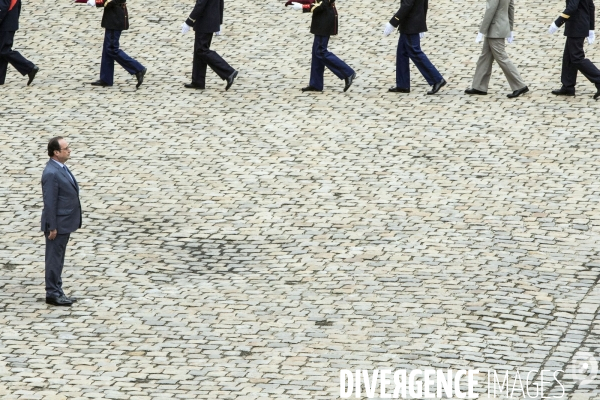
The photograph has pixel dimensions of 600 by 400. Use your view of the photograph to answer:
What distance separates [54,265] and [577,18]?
845 cm

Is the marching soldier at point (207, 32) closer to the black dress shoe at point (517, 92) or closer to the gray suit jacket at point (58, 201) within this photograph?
the black dress shoe at point (517, 92)

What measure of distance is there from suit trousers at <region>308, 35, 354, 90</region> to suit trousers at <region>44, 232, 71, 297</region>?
6.69 m

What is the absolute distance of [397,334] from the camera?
31.6ft

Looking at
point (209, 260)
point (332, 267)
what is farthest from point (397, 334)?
point (209, 260)

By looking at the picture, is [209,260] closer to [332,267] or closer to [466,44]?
[332,267]

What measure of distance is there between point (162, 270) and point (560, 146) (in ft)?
17.9

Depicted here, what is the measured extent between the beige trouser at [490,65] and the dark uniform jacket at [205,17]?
364 centimetres

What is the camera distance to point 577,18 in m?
15.7

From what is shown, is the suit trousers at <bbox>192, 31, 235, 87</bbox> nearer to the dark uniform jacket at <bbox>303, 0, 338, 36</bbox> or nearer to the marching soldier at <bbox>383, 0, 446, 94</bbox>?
the dark uniform jacket at <bbox>303, 0, 338, 36</bbox>

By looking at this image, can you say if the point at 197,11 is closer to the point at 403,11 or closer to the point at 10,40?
the point at 10,40

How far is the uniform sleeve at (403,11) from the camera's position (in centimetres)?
1591

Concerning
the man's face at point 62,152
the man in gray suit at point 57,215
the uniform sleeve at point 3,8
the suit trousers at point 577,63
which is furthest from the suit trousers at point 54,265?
the suit trousers at point 577,63

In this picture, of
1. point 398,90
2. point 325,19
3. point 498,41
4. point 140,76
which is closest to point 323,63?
point 325,19

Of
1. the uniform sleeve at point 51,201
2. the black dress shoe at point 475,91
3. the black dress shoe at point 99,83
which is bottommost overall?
the uniform sleeve at point 51,201
